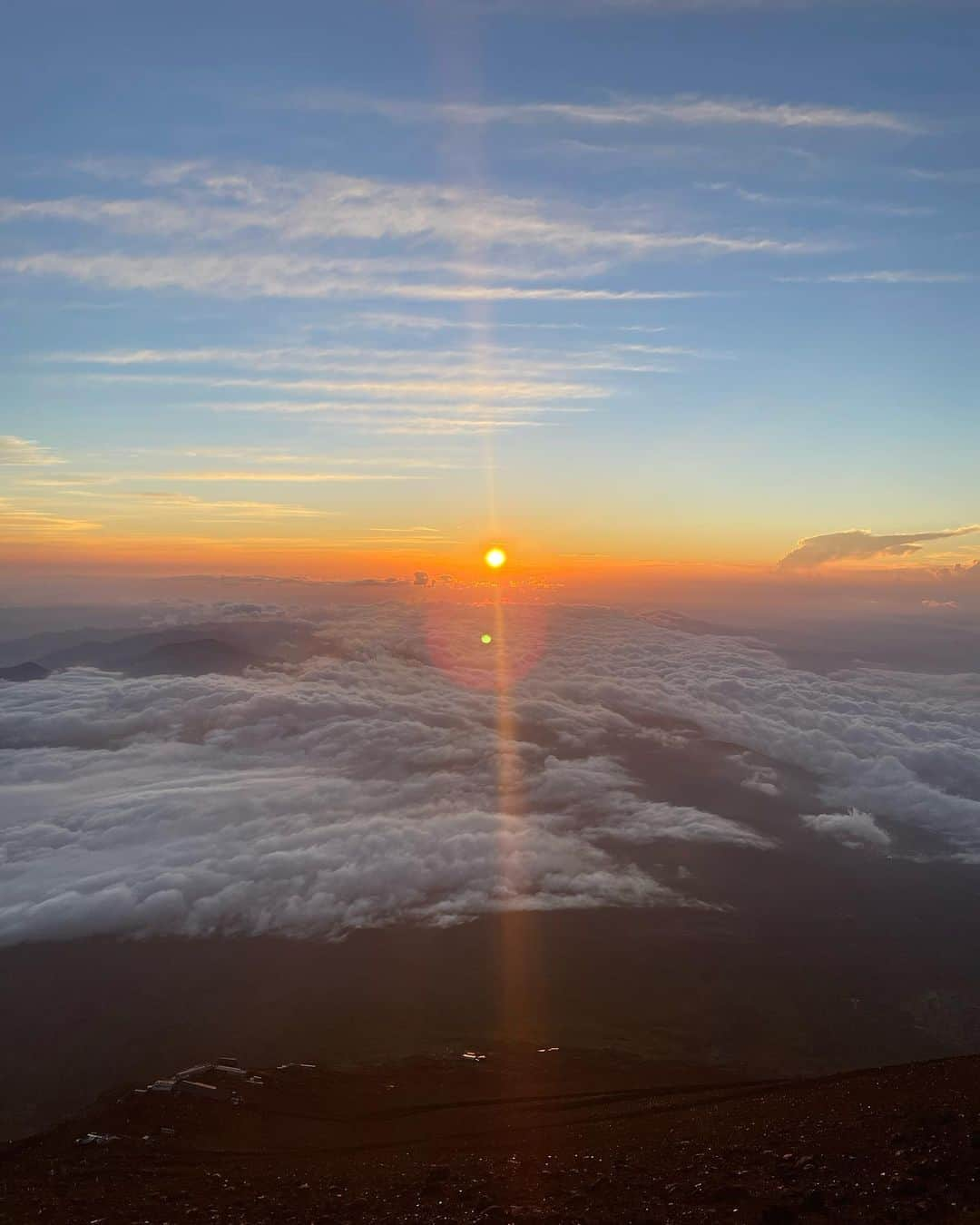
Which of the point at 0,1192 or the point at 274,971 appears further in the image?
the point at 274,971

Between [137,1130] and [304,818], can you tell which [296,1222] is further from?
[304,818]

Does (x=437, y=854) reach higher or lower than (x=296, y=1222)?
lower

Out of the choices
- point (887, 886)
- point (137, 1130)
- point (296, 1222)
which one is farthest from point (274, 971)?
point (887, 886)

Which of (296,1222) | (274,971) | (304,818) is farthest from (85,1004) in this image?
(296,1222)

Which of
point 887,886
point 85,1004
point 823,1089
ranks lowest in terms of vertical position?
point 887,886

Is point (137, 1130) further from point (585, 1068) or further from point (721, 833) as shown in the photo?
point (721, 833)

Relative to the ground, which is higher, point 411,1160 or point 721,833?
point 411,1160

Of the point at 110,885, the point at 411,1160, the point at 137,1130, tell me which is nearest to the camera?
the point at 411,1160

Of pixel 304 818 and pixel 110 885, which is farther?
pixel 304 818

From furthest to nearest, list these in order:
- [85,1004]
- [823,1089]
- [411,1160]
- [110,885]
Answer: [110,885] → [85,1004] → [823,1089] → [411,1160]
